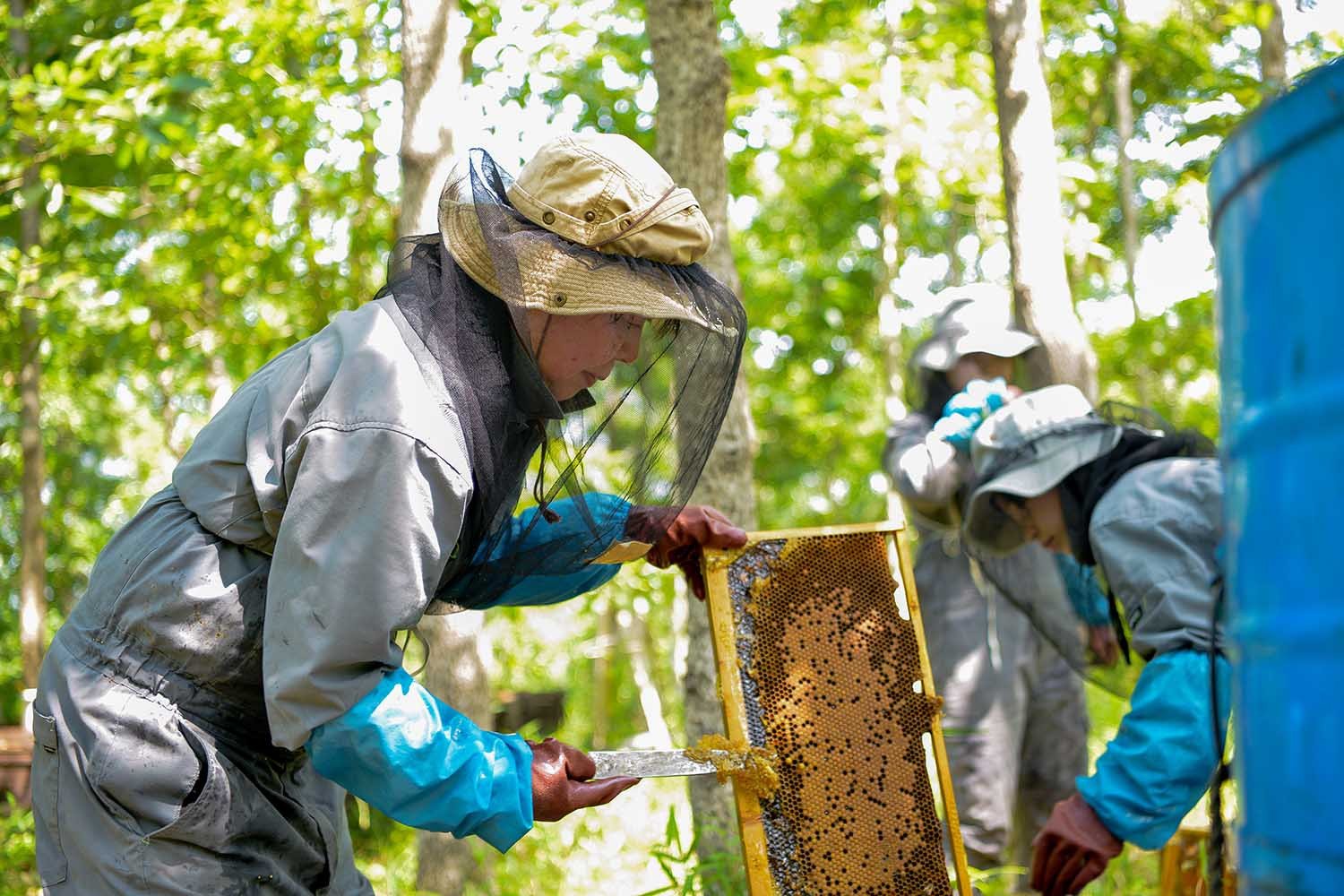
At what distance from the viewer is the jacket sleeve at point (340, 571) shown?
1745 millimetres

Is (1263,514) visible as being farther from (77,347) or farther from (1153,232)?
(1153,232)

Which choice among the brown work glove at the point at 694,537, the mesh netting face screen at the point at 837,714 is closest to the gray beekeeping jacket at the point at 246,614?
the brown work glove at the point at 694,537

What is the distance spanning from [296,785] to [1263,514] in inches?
68.5

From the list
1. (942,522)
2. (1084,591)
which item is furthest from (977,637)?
(1084,591)

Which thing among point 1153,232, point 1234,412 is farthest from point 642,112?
point 1153,232

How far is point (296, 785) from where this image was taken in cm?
218

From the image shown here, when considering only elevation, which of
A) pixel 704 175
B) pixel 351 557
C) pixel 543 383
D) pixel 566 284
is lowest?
pixel 351 557

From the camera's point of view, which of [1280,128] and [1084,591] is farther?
[1084,591]

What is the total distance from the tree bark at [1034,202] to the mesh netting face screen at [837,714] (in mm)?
1922

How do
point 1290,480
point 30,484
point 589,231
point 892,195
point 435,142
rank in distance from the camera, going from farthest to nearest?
point 892,195, point 30,484, point 435,142, point 589,231, point 1290,480

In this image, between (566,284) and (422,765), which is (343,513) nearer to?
(422,765)

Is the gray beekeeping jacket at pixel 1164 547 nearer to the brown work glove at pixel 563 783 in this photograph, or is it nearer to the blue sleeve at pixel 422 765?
the brown work glove at pixel 563 783

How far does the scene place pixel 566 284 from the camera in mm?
2033

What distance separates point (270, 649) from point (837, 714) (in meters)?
1.41
